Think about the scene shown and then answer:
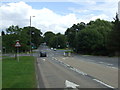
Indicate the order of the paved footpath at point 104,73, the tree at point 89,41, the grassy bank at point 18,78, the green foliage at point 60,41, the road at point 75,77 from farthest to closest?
the green foliage at point 60,41, the tree at point 89,41, the paved footpath at point 104,73, the road at point 75,77, the grassy bank at point 18,78

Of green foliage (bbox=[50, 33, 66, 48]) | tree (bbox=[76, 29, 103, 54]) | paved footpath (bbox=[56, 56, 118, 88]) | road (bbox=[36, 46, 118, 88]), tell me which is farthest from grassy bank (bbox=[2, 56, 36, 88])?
green foliage (bbox=[50, 33, 66, 48])

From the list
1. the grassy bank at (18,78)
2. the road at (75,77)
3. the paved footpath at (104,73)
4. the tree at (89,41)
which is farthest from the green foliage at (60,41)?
the grassy bank at (18,78)

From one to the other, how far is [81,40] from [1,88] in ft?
205

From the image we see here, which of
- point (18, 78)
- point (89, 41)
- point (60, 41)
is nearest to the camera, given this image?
point (18, 78)

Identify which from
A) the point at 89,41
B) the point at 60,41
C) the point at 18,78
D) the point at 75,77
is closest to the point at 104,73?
the point at 75,77

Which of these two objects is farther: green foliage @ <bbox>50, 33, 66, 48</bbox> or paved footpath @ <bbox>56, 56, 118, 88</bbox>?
green foliage @ <bbox>50, 33, 66, 48</bbox>

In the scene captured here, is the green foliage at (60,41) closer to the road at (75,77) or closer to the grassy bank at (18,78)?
the road at (75,77)

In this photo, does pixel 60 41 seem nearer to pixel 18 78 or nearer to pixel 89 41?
pixel 89 41

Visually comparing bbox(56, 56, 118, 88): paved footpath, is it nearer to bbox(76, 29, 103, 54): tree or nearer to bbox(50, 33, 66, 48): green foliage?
bbox(76, 29, 103, 54): tree

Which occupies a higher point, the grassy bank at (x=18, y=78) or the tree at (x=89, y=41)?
the tree at (x=89, y=41)

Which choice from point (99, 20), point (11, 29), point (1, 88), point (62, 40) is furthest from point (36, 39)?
point (1, 88)

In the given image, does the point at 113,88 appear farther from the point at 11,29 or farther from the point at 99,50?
the point at 99,50

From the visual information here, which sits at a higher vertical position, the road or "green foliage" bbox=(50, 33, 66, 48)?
"green foliage" bbox=(50, 33, 66, 48)

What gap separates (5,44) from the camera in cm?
4222
